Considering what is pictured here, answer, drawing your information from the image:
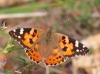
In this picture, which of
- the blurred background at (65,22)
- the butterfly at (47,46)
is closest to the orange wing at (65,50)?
the butterfly at (47,46)

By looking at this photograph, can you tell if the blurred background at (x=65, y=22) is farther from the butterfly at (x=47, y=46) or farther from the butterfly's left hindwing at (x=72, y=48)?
the butterfly's left hindwing at (x=72, y=48)

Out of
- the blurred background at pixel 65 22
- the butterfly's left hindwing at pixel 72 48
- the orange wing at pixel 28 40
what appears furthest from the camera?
the blurred background at pixel 65 22

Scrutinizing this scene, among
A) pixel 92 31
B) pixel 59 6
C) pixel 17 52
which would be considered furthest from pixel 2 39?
pixel 92 31

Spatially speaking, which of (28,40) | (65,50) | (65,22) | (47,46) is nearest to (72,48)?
(65,50)

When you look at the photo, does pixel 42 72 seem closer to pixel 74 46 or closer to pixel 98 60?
pixel 98 60

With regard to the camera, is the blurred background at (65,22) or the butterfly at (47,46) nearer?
the butterfly at (47,46)

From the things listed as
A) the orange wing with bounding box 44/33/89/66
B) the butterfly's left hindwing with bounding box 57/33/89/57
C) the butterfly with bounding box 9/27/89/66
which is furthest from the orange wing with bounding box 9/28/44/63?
the butterfly's left hindwing with bounding box 57/33/89/57
